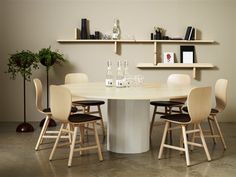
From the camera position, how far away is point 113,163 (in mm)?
4184

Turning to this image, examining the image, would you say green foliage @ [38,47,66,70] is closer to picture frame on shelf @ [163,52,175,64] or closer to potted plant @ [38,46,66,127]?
potted plant @ [38,46,66,127]

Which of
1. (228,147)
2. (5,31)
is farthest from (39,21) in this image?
(228,147)

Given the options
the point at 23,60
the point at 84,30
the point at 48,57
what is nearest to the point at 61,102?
the point at 23,60

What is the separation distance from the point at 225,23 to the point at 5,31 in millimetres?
3635

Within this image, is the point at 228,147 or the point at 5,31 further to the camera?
the point at 5,31

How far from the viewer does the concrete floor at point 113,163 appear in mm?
3854

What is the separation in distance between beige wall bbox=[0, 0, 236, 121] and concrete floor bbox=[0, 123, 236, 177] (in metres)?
1.92

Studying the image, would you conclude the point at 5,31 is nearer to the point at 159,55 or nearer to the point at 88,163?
the point at 159,55

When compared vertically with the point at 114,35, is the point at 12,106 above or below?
below

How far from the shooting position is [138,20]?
21.4 feet

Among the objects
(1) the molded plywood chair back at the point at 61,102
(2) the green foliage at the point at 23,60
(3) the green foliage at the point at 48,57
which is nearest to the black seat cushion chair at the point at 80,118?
(1) the molded plywood chair back at the point at 61,102

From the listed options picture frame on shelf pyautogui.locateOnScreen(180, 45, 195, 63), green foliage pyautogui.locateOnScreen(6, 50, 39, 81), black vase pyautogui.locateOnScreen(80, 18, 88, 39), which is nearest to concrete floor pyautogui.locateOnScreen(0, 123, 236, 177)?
green foliage pyautogui.locateOnScreen(6, 50, 39, 81)

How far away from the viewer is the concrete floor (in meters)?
3.85

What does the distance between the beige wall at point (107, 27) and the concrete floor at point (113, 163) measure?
6.29ft
